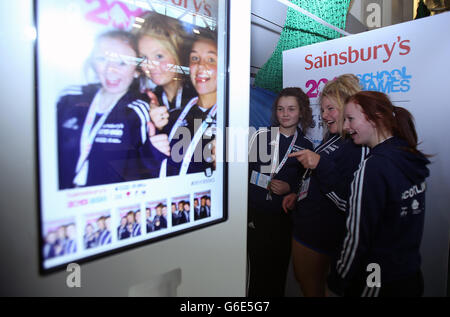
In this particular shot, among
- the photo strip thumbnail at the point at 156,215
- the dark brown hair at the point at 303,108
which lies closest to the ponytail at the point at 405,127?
the dark brown hair at the point at 303,108

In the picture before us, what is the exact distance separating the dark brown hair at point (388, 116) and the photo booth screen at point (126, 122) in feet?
1.94

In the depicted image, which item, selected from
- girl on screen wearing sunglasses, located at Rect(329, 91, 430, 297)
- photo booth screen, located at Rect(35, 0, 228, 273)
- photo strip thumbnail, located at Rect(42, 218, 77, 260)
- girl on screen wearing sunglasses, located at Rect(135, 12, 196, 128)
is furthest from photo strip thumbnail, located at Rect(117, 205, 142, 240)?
girl on screen wearing sunglasses, located at Rect(329, 91, 430, 297)

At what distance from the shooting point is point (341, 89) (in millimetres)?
1324

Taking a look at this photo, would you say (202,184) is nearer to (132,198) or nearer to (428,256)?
(132,198)

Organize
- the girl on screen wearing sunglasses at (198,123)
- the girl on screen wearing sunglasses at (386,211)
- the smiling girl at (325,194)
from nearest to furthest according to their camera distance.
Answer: the girl on screen wearing sunglasses at (198,123) → the girl on screen wearing sunglasses at (386,211) → the smiling girl at (325,194)

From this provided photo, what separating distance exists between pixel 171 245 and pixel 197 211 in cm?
14

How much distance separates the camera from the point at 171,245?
2.87 feet

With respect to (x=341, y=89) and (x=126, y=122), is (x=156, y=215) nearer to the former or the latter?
(x=126, y=122)

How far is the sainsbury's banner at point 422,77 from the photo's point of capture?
1.10m

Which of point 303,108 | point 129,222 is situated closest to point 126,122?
point 129,222

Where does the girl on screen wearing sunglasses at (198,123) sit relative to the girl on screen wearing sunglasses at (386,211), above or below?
above

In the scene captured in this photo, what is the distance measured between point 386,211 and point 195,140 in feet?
2.43

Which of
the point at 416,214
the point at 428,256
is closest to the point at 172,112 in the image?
the point at 416,214

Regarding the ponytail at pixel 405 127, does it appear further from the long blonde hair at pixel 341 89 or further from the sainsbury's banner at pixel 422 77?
the long blonde hair at pixel 341 89
